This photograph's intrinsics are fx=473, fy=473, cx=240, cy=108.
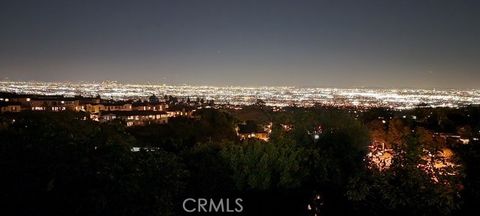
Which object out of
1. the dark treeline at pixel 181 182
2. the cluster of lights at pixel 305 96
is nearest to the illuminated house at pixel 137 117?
the cluster of lights at pixel 305 96

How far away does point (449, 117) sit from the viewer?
1479 inches

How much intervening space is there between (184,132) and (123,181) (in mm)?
25370

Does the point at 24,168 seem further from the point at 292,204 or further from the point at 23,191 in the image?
the point at 292,204

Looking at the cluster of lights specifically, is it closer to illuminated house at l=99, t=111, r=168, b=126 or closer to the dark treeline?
illuminated house at l=99, t=111, r=168, b=126

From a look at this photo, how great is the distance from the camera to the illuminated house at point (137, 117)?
41.9 meters

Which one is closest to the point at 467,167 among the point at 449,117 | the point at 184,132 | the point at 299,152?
the point at 299,152

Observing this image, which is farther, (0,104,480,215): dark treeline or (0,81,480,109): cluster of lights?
(0,81,480,109): cluster of lights

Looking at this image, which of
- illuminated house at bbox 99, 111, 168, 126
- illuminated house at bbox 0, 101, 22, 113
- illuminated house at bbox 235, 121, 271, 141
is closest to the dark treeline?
illuminated house at bbox 235, 121, 271, 141

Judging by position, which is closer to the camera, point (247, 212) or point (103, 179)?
point (103, 179)

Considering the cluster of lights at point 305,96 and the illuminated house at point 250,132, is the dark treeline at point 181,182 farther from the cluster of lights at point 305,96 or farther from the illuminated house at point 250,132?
the cluster of lights at point 305,96

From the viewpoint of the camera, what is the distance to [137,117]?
142 ft

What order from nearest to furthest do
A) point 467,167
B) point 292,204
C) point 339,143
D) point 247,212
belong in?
point 467,167 → point 247,212 → point 292,204 → point 339,143

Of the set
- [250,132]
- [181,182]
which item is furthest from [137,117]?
[181,182]

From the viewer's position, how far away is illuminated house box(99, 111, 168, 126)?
137 ft
